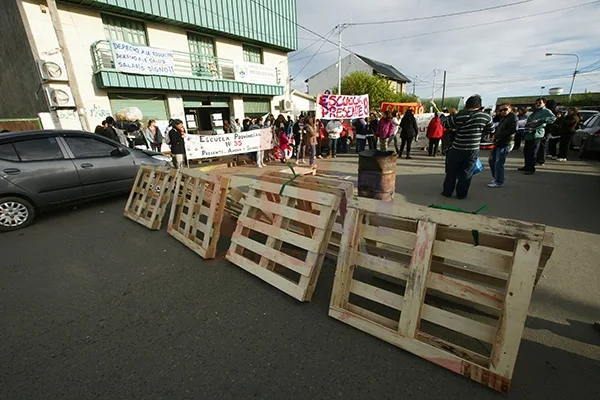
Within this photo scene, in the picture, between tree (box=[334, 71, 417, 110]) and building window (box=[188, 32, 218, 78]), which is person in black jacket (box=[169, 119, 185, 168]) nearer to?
building window (box=[188, 32, 218, 78])

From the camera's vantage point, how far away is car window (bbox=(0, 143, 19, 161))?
174 inches

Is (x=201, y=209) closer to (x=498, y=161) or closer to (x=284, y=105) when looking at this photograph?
(x=498, y=161)

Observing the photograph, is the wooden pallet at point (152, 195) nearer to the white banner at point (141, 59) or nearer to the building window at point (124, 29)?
the white banner at point (141, 59)

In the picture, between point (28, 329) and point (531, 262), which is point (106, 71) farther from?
point (531, 262)

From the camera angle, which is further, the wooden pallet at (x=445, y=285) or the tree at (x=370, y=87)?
the tree at (x=370, y=87)

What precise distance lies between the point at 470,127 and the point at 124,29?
13.0 m

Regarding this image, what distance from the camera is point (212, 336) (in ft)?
7.27

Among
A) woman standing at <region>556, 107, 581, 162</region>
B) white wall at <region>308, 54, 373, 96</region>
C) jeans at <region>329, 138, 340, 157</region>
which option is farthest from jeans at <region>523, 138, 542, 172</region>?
white wall at <region>308, 54, 373, 96</region>

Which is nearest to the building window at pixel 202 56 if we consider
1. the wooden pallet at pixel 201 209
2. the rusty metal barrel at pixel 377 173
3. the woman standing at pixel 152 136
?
the woman standing at pixel 152 136

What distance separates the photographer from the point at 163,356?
2.04 metres

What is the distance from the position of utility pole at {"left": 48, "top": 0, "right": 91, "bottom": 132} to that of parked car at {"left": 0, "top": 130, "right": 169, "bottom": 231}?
18.5 feet

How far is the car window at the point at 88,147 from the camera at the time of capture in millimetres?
5145

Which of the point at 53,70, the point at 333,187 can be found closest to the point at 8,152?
the point at 333,187

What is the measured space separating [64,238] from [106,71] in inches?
321
